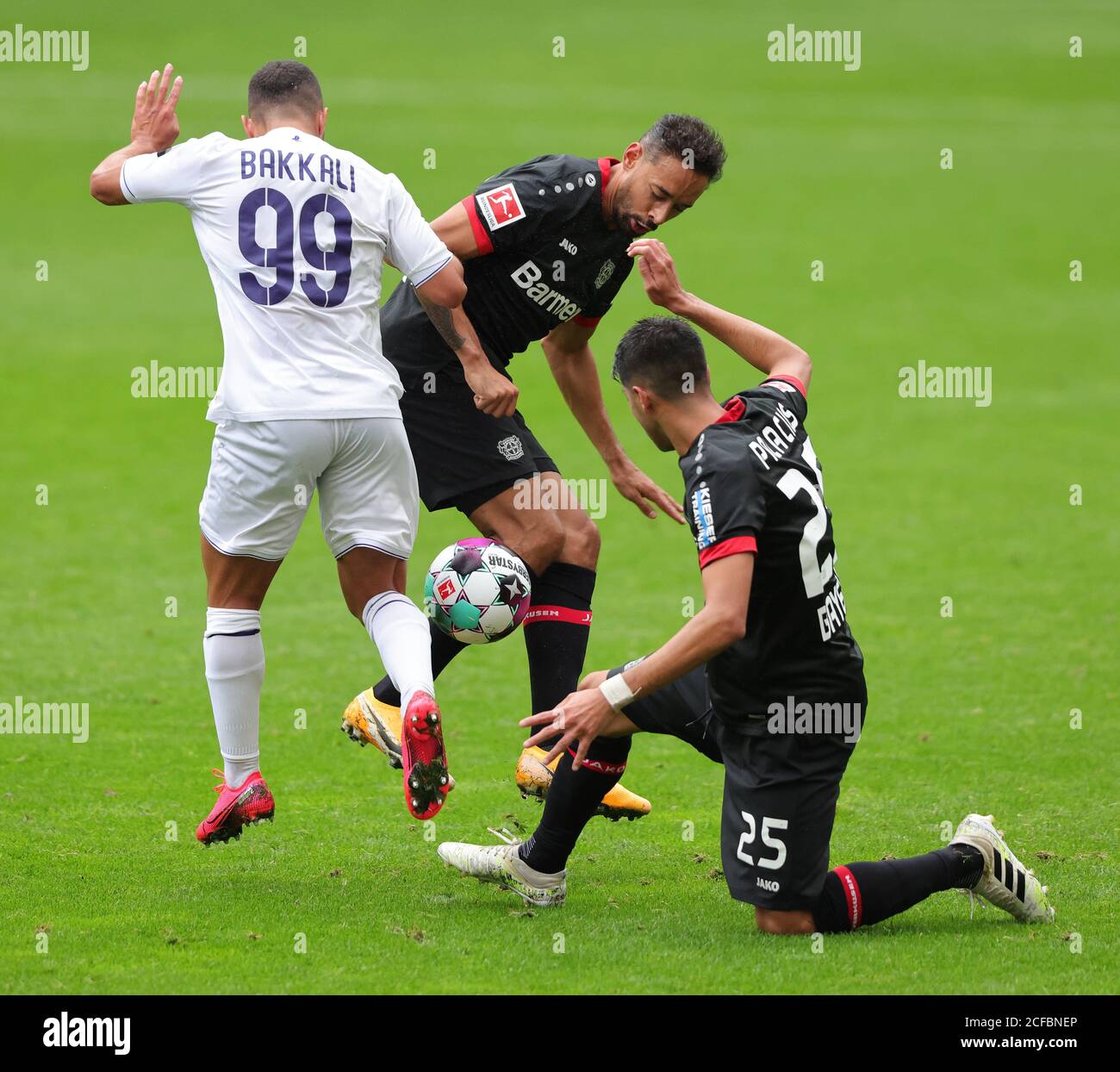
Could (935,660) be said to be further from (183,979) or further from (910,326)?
(910,326)

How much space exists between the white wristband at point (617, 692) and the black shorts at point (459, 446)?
202 centimetres

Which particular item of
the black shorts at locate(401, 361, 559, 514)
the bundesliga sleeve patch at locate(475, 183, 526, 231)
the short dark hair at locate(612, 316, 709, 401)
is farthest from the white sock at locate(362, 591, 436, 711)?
the bundesliga sleeve patch at locate(475, 183, 526, 231)

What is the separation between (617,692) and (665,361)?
108 centimetres

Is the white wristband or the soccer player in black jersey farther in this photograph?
the soccer player in black jersey

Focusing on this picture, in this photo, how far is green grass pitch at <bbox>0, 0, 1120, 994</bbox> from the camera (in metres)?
5.05

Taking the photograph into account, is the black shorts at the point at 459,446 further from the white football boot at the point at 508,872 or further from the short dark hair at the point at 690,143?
the white football boot at the point at 508,872

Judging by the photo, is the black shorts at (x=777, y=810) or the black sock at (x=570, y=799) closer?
the black shorts at (x=777, y=810)

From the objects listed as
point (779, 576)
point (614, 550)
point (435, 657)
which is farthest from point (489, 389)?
point (614, 550)

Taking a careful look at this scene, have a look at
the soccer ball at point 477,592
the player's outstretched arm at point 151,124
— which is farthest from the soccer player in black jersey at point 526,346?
the player's outstretched arm at point 151,124

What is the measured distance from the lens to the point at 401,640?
219 inches

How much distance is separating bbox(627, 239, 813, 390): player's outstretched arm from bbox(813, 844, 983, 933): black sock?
5.50ft

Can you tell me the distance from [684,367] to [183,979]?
2.41 meters

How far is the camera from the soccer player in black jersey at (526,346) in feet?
20.3
